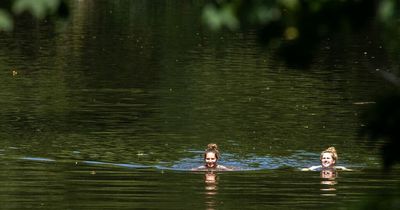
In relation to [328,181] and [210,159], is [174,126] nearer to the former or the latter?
[210,159]

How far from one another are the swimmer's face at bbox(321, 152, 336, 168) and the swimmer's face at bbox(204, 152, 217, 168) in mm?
1820

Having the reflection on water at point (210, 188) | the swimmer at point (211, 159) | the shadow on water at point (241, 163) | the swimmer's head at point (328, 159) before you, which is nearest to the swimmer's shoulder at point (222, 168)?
the swimmer at point (211, 159)

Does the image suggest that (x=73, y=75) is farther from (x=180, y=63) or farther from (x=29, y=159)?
(x=29, y=159)

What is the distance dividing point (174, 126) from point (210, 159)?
583 cm

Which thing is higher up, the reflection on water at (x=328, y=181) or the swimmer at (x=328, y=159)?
the swimmer at (x=328, y=159)

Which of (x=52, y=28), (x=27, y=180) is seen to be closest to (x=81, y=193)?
(x=27, y=180)

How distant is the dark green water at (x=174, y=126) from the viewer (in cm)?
2153

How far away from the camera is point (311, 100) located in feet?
113

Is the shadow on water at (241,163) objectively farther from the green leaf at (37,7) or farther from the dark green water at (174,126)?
the green leaf at (37,7)

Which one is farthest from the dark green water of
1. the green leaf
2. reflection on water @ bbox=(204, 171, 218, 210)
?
the green leaf

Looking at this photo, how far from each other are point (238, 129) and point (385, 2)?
2257cm

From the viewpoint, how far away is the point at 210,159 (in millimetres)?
23547

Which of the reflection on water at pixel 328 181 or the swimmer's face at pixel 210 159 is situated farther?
the swimmer's face at pixel 210 159

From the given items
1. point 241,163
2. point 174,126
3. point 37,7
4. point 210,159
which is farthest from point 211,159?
point 37,7
